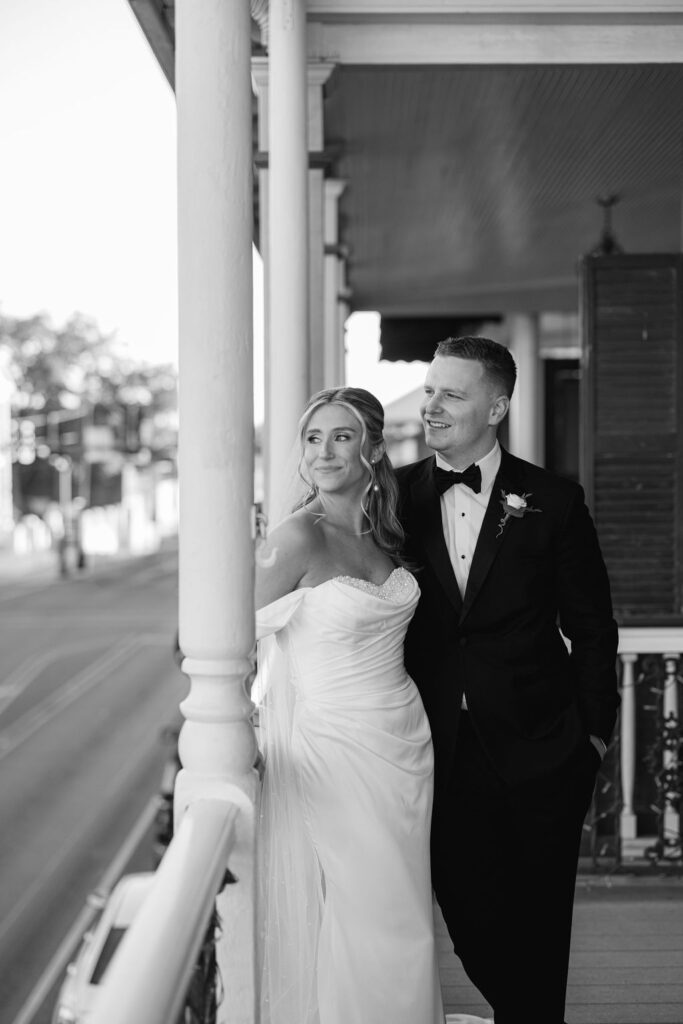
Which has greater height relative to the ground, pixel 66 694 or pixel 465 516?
pixel 465 516

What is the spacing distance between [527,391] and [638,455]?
868 cm

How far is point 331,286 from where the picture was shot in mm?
6930

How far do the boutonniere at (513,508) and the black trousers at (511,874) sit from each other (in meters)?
0.46

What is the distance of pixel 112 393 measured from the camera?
66688mm

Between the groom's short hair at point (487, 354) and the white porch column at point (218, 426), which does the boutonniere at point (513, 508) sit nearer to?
the groom's short hair at point (487, 354)

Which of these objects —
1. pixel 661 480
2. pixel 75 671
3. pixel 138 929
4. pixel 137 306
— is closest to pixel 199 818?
pixel 138 929

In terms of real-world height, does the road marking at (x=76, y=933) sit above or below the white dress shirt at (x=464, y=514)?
below

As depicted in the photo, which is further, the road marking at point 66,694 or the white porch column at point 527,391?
the road marking at point 66,694

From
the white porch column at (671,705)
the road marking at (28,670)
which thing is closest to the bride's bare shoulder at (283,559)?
the white porch column at (671,705)

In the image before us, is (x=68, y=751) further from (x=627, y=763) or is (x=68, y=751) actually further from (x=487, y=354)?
(x=487, y=354)

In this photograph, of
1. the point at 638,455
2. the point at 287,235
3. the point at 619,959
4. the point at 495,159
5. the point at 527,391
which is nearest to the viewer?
the point at 619,959

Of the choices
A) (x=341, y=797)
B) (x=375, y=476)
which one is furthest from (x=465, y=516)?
(x=341, y=797)

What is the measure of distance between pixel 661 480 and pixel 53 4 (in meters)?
44.6

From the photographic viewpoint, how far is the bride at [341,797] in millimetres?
2350
